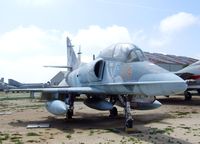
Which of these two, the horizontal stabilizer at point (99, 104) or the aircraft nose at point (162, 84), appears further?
the horizontal stabilizer at point (99, 104)

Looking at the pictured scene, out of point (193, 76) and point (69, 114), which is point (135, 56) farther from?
point (193, 76)

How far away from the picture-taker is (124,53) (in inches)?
448

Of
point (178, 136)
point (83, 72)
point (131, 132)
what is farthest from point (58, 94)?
point (178, 136)

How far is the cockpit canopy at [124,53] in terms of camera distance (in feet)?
36.3

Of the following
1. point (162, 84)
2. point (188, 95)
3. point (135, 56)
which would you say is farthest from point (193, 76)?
point (162, 84)

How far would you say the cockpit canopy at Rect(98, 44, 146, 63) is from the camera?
11.1 meters

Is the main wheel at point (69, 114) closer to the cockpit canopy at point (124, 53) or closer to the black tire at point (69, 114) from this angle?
the black tire at point (69, 114)

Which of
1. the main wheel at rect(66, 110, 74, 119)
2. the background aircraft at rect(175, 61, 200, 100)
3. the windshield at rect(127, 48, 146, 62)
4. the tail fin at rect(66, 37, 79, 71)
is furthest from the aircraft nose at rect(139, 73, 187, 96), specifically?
the background aircraft at rect(175, 61, 200, 100)

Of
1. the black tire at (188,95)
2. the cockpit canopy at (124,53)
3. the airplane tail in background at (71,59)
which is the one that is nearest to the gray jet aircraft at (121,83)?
the cockpit canopy at (124,53)

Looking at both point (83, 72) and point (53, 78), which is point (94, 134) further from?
point (53, 78)

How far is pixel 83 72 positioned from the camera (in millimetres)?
14328

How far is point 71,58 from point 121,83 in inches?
397

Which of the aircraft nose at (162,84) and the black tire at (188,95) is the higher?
the aircraft nose at (162,84)

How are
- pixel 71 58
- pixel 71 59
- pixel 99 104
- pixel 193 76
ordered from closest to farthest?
1. pixel 99 104
2. pixel 71 59
3. pixel 71 58
4. pixel 193 76
